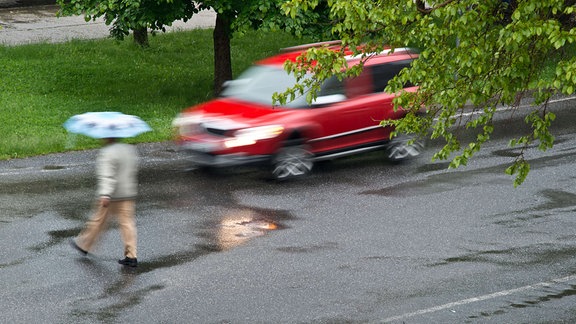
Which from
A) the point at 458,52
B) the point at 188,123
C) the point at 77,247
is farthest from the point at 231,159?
the point at 458,52

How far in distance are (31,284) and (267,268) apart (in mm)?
2622

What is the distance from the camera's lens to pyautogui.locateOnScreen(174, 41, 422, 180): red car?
15305 mm

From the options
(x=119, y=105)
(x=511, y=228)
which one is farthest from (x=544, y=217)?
(x=119, y=105)

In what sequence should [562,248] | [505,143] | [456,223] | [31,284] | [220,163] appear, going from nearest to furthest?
[31,284], [562,248], [456,223], [220,163], [505,143]

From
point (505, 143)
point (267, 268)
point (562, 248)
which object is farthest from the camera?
point (505, 143)

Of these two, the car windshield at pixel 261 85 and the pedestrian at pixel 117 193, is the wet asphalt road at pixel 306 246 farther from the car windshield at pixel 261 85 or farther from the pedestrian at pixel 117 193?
the car windshield at pixel 261 85

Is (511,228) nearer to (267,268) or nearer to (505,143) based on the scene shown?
(267,268)

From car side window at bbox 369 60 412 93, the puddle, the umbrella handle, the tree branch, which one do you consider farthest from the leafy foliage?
the umbrella handle

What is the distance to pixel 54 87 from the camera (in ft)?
72.7

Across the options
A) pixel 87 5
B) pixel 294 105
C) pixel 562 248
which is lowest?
pixel 562 248

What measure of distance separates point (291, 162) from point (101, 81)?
8793mm

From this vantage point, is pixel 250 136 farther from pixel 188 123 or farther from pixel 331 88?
pixel 331 88

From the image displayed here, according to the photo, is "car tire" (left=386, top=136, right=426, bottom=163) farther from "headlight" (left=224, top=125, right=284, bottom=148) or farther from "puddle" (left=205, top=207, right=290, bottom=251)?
"puddle" (left=205, top=207, right=290, bottom=251)

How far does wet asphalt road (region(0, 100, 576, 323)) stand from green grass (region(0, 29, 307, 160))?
2155 mm
